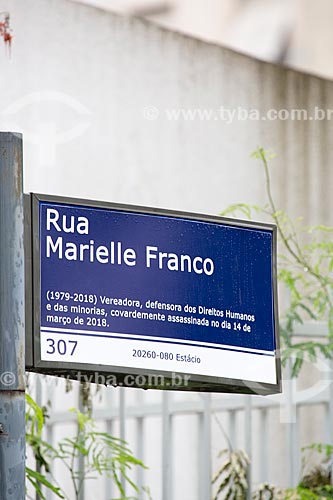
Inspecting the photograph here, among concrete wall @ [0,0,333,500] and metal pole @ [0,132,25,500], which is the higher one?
concrete wall @ [0,0,333,500]

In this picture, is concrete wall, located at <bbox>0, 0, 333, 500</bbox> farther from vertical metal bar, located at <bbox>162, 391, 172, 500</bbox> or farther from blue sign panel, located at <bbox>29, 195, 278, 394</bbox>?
blue sign panel, located at <bbox>29, 195, 278, 394</bbox>

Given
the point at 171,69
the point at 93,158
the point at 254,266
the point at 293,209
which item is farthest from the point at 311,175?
the point at 254,266

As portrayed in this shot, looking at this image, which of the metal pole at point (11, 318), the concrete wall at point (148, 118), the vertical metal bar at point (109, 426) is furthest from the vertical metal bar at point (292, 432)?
the metal pole at point (11, 318)

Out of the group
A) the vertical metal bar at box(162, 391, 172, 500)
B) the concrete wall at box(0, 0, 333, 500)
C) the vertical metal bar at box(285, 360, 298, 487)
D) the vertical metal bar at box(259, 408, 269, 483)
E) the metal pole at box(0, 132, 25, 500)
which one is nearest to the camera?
the metal pole at box(0, 132, 25, 500)

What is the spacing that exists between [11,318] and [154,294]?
13cm

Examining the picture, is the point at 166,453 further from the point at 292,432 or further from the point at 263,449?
the point at 263,449

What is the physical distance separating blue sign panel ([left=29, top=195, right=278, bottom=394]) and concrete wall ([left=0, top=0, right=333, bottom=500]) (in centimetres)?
194

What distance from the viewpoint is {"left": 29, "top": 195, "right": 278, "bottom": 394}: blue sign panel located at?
0.74 metres

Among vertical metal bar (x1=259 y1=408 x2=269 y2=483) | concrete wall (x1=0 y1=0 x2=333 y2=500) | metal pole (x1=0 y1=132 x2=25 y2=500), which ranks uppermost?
concrete wall (x1=0 y1=0 x2=333 y2=500)

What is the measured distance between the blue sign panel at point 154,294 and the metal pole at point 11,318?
3cm

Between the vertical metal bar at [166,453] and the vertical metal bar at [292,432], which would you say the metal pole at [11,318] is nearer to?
the vertical metal bar at [166,453]

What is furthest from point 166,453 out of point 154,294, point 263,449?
point 154,294


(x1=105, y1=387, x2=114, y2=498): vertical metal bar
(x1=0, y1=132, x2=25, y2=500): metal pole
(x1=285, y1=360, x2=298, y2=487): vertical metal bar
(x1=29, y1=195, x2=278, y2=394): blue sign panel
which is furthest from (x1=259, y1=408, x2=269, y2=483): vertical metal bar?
(x1=0, y1=132, x2=25, y2=500): metal pole

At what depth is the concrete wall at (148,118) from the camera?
278 centimetres
